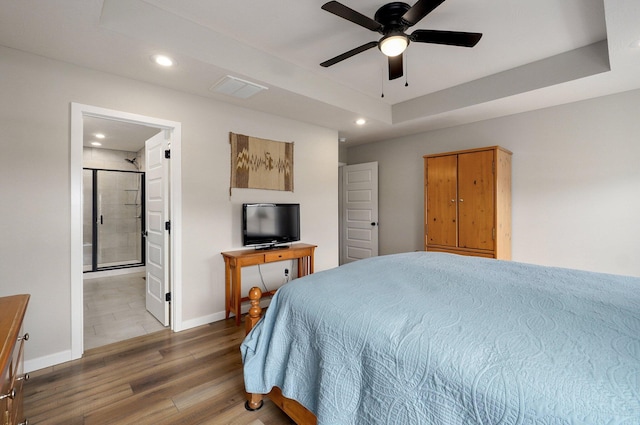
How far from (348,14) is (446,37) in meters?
0.73

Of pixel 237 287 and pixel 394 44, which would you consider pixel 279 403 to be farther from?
pixel 394 44

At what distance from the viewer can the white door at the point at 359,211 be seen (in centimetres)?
525

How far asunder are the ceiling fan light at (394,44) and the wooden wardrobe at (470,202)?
195 centimetres

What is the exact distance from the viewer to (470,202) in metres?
3.64

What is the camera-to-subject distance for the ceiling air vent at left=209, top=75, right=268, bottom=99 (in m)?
2.75

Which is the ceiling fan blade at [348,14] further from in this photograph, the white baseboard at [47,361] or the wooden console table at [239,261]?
the white baseboard at [47,361]

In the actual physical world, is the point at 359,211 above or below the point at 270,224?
above

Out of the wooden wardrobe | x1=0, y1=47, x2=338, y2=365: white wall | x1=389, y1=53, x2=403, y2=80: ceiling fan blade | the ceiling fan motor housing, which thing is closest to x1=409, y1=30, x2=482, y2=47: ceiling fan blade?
the ceiling fan motor housing

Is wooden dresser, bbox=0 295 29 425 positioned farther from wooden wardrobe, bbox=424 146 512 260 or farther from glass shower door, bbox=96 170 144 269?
glass shower door, bbox=96 170 144 269

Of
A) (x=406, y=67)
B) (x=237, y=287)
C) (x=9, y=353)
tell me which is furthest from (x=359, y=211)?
(x=9, y=353)

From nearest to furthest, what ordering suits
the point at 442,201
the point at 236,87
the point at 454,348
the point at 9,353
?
the point at 9,353, the point at 454,348, the point at 236,87, the point at 442,201

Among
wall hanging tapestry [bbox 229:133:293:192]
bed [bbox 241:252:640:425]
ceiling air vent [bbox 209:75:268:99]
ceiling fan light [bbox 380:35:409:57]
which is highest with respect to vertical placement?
ceiling air vent [bbox 209:75:268:99]

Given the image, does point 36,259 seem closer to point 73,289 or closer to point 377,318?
point 73,289

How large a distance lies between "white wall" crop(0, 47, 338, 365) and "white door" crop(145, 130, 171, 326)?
0.65 ft
